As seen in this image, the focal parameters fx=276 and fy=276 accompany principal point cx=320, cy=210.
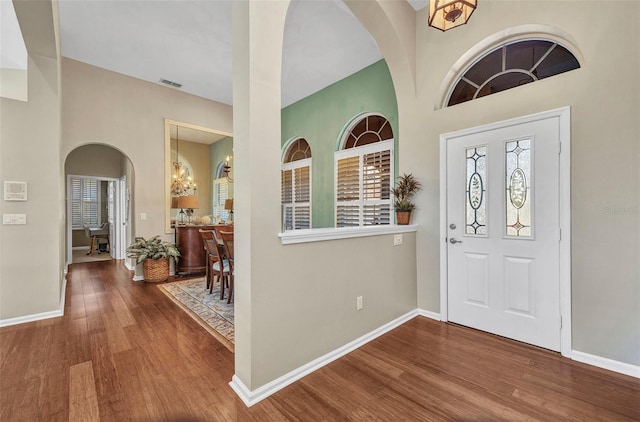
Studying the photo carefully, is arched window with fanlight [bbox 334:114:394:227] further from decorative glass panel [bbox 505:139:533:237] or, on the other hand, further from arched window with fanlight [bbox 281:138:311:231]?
decorative glass panel [bbox 505:139:533:237]

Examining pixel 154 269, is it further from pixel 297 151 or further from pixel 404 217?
pixel 404 217

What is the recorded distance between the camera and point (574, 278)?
7.60 feet

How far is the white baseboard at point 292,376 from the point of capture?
181 centimetres

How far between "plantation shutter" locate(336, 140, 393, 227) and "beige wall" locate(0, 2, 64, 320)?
12.6 ft

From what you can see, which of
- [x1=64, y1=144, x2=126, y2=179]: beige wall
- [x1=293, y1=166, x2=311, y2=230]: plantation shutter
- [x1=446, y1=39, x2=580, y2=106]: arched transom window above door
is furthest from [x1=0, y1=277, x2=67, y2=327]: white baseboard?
[x1=446, y1=39, x2=580, y2=106]: arched transom window above door

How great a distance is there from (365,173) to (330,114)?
1372mm

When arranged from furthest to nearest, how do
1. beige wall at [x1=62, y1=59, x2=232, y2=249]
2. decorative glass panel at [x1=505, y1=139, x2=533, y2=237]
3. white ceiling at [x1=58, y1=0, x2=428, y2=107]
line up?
beige wall at [x1=62, y1=59, x2=232, y2=249], white ceiling at [x1=58, y1=0, x2=428, y2=107], decorative glass panel at [x1=505, y1=139, x2=533, y2=237]

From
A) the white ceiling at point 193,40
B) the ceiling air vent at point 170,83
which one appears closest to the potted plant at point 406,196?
the white ceiling at point 193,40

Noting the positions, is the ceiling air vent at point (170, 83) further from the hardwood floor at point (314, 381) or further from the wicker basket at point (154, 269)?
the hardwood floor at point (314, 381)

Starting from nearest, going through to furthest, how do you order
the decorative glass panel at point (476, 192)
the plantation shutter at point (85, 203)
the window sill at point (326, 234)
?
the window sill at point (326, 234) → the decorative glass panel at point (476, 192) → the plantation shutter at point (85, 203)

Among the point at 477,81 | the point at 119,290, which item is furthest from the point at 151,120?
the point at 477,81

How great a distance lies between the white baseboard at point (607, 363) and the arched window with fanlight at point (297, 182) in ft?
13.4

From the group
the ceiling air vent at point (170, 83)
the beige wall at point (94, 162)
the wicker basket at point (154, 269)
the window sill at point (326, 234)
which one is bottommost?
the wicker basket at point (154, 269)

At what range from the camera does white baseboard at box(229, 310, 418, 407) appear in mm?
1810
